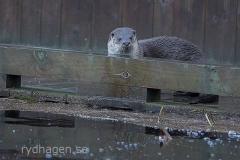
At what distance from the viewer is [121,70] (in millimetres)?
5105

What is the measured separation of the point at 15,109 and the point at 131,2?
3066 millimetres

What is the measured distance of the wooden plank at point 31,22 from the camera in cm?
798

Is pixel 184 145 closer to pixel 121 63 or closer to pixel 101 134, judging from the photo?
pixel 101 134

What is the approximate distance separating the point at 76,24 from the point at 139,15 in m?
0.79

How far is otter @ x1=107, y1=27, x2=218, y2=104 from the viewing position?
21.3 feet

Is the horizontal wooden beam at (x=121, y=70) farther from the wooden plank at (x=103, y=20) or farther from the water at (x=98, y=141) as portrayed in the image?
the wooden plank at (x=103, y=20)

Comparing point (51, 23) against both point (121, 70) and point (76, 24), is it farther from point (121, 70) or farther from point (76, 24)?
point (121, 70)

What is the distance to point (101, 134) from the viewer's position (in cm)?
406

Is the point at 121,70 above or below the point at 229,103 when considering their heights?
above

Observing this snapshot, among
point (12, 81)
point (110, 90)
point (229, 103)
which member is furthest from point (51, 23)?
point (229, 103)

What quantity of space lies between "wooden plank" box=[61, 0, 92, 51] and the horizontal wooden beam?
2.41m

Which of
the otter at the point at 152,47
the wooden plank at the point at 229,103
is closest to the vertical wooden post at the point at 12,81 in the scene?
the otter at the point at 152,47

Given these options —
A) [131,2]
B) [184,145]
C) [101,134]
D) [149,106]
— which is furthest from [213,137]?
[131,2]

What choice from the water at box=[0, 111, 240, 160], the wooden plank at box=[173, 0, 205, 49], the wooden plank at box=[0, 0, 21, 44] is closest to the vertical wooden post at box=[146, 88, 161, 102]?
the water at box=[0, 111, 240, 160]
